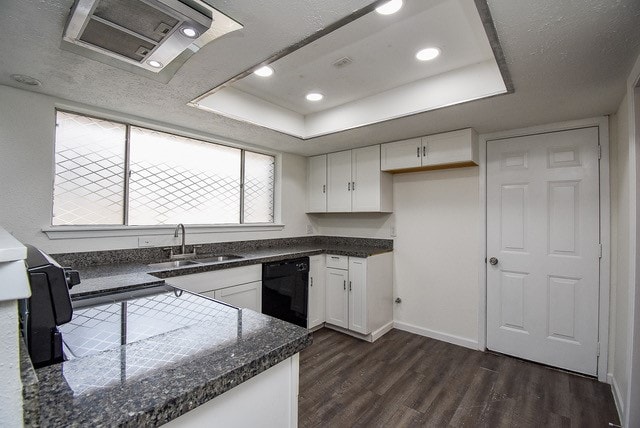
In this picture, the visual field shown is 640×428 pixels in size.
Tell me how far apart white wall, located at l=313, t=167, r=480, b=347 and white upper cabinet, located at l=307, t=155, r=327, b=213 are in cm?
76

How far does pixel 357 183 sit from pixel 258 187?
1.19 metres

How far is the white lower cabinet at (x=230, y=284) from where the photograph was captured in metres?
2.25

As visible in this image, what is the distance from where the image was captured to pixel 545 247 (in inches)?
103

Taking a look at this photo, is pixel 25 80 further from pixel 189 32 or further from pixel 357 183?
pixel 357 183

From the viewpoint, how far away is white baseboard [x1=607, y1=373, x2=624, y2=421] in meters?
1.93

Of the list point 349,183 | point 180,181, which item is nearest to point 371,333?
point 349,183

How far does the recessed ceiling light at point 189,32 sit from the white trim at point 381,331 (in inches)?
116

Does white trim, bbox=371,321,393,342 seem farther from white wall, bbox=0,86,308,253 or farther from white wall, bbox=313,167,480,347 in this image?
white wall, bbox=0,86,308,253

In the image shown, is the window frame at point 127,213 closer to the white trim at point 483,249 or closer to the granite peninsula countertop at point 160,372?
the granite peninsula countertop at point 160,372

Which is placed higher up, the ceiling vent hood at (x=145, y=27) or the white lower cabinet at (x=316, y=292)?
the ceiling vent hood at (x=145, y=27)

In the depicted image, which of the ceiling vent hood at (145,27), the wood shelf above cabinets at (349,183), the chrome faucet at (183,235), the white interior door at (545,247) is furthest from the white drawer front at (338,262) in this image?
the ceiling vent hood at (145,27)

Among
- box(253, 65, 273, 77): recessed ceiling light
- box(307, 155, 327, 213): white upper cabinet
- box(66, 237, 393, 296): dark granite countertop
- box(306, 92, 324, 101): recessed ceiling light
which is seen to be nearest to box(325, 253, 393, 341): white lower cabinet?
box(66, 237, 393, 296): dark granite countertop

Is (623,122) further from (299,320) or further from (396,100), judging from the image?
(299,320)

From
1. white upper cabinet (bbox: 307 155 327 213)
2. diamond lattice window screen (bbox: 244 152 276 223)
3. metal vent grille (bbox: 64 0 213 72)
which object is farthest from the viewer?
white upper cabinet (bbox: 307 155 327 213)
